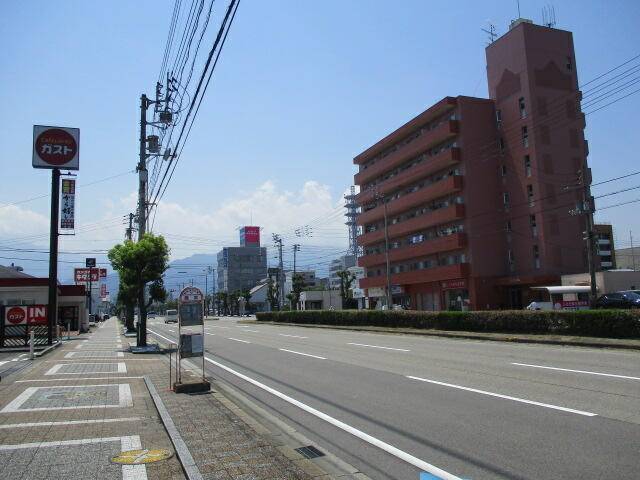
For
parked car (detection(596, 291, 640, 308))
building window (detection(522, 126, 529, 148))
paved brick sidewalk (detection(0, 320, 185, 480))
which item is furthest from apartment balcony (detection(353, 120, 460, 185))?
paved brick sidewalk (detection(0, 320, 185, 480))

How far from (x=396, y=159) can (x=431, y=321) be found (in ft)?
116

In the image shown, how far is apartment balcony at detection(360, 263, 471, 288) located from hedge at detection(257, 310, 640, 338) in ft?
58.8

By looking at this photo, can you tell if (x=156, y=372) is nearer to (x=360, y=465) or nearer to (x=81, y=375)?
(x=81, y=375)

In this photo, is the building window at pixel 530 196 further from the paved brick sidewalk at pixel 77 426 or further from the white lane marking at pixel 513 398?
the paved brick sidewalk at pixel 77 426

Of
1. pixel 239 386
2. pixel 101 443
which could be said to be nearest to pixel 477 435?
pixel 101 443

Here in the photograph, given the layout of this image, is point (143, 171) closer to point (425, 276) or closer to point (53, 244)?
point (53, 244)

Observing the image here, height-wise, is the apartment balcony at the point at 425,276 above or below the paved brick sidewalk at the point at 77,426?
above

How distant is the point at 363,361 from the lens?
14.4 m

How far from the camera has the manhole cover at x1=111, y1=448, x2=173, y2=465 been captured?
581cm

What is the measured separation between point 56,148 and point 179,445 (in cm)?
2411

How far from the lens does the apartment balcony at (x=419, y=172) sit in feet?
162

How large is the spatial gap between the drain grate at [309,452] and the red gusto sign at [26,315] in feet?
72.7

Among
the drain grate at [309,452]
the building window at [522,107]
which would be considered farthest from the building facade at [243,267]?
the drain grate at [309,452]

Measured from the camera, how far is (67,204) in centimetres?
2827
